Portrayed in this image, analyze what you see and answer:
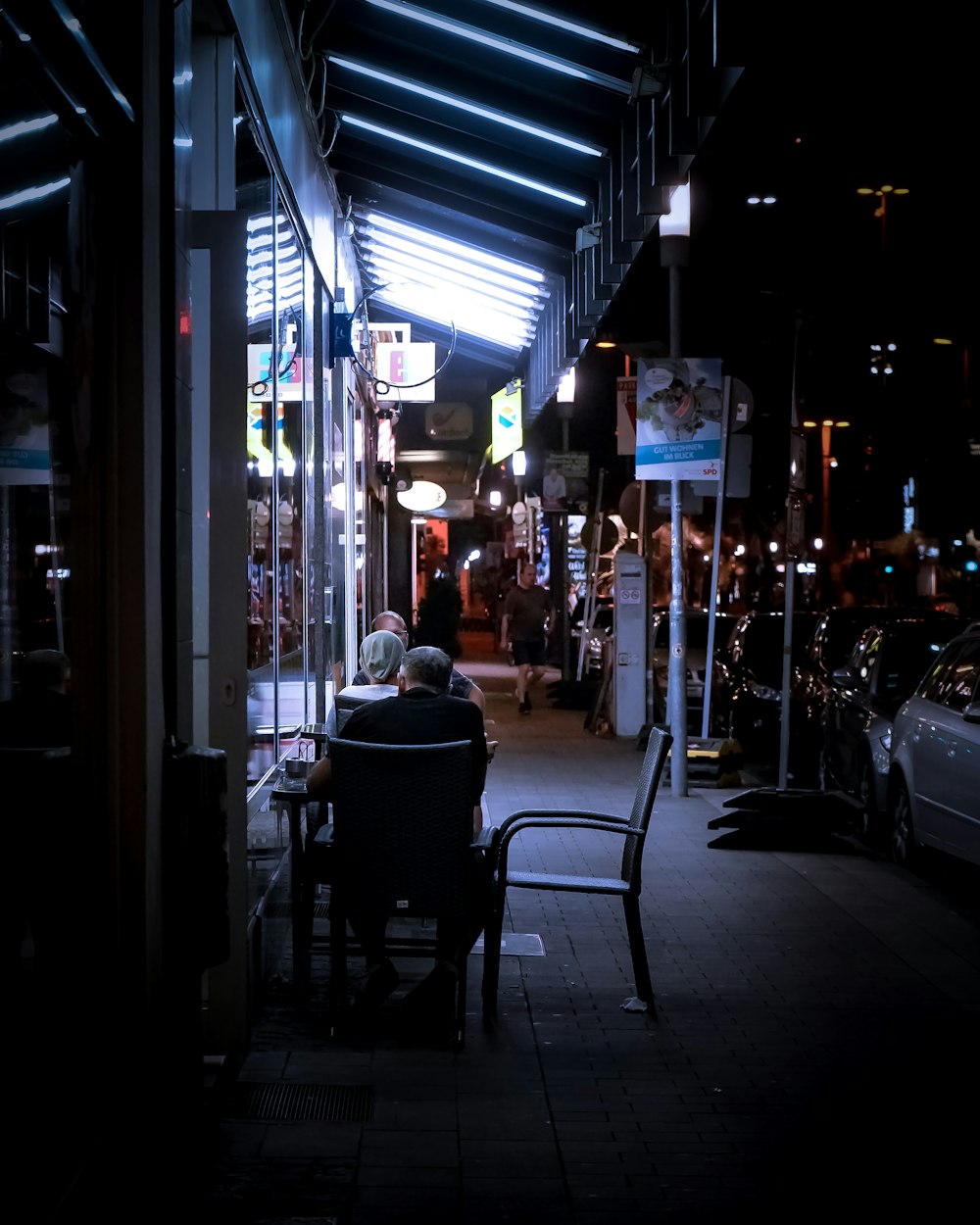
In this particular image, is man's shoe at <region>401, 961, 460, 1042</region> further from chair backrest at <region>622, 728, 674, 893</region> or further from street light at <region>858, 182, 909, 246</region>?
street light at <region>858, 182, 909, 246</region>

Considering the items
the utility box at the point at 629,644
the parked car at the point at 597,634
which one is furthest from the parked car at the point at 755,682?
the parked car at the point at 597,634

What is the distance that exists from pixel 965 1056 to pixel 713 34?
4.58 metres

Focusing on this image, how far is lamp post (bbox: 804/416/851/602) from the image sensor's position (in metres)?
73.3

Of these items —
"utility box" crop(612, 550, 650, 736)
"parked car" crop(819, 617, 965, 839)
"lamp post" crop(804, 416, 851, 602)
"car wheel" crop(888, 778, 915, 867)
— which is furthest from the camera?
"lamp post" crop(804, 416, 851, 602)

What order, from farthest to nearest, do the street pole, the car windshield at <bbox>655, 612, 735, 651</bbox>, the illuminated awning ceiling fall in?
the car windshield at <bbox>655, 612, 735, 651</bbox>, the street pole, the illuminated awning ceiling

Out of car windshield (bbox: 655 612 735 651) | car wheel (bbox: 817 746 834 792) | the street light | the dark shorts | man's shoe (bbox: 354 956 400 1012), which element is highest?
the street light

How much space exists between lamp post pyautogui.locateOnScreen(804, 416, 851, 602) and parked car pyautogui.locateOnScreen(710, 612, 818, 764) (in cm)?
4900

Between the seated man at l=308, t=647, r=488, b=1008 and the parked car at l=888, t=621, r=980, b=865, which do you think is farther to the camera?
the parked car at l=888, t=621, r=980, b=865

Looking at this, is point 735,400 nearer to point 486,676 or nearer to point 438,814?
point 438,814

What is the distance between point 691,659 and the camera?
20719mm

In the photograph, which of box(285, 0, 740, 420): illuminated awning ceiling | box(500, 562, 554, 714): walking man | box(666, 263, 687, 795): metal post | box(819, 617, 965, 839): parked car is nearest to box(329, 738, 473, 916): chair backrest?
box(285, 0, 740, 420): illuminated awning ceiling

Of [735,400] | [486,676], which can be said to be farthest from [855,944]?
[486,676]

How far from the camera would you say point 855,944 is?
26.9ft

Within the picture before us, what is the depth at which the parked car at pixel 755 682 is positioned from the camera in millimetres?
17328
